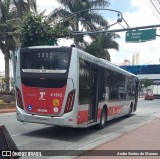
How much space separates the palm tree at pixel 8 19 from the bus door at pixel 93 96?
2097cm

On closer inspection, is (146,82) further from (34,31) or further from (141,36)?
(34,31)

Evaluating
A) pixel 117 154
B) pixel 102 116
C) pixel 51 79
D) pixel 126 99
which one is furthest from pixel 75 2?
pixel 117 154

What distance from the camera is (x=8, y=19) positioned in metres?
35.4

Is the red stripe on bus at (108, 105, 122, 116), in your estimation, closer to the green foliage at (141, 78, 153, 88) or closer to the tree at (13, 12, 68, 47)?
the tree at (13, 12, 68, 47)

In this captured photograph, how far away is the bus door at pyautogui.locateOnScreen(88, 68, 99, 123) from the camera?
13922 mm

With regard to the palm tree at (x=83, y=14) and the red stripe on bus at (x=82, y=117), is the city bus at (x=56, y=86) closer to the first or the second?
the red stripe on bus at (x=82, y=117)

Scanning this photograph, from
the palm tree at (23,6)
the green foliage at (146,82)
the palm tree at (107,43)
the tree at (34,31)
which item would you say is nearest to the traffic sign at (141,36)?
the tree at (34,31)

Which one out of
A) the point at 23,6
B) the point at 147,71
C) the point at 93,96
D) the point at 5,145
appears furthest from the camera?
the point at 147,71

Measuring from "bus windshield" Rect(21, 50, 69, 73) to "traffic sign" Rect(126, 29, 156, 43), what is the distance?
16514 millimetres

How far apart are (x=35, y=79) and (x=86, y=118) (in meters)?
2.35

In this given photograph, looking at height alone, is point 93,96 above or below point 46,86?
below

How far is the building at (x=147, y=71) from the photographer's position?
102 m

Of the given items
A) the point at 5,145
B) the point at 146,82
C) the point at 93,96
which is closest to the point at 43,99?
the point at 93,96

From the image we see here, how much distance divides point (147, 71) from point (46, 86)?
94222mm
